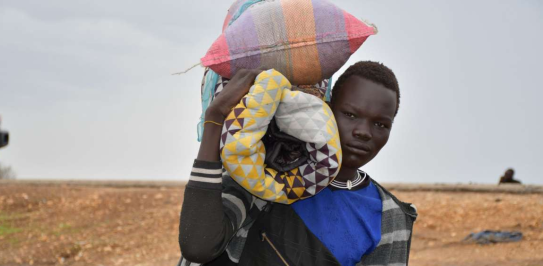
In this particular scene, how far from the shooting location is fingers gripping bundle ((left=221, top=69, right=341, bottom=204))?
1668 mm

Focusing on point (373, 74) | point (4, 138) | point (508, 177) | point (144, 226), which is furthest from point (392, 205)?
point (508, 177)

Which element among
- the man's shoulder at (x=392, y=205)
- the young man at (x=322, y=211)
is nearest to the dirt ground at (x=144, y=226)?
the man's shoulder at (x=392, y=205)

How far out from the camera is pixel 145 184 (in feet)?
36.0

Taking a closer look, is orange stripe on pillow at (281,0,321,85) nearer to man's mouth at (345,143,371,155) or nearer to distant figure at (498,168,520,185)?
man's mouth at (345,143,371,155)

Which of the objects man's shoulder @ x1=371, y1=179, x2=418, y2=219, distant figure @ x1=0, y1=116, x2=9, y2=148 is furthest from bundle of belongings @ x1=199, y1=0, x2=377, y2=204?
distant figure @ x1=0, y1=116, x2=9, y2=148

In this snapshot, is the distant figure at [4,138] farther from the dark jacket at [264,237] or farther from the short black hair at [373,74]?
the short black hair at [373,74]

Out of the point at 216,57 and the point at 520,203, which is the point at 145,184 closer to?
the point at 520,203

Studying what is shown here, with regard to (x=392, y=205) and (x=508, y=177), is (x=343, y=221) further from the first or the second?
(x=508, y=177)

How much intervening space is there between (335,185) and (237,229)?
0.46 meters

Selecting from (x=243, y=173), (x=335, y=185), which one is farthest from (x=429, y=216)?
(x=243, y=173)

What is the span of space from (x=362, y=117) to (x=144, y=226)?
23.2 ft

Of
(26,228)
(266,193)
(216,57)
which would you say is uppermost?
(216,57)

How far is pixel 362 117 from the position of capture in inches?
77.7

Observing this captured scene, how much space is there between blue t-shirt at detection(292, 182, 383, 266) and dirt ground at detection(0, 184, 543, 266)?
14.9 ft
